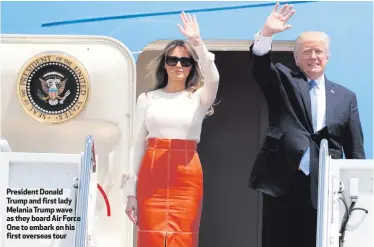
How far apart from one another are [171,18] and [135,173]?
1.14 meters

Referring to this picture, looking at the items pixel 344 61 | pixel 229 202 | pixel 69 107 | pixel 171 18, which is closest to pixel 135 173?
pixel 69 107

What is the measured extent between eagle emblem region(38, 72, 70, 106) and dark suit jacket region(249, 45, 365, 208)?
3.74 ft

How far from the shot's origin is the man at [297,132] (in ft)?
12.3

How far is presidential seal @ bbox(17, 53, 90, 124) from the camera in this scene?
438 centimetres

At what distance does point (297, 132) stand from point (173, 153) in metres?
0.58

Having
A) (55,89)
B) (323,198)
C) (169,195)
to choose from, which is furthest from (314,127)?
(55,89)

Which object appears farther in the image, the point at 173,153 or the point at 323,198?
the point at 173,153

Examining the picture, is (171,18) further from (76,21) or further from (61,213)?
(61,213)

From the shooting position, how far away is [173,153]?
3.76 m

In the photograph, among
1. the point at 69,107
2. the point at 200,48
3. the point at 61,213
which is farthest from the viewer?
the point at 69,107

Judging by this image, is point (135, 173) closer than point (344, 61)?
Yes

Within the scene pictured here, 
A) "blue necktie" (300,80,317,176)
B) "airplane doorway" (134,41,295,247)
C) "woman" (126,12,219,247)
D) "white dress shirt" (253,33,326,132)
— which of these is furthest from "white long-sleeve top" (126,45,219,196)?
"airplane doorway" (134,41,295,247)

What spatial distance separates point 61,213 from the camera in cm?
339

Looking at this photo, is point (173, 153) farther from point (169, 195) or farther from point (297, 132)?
point (297, 132)
